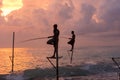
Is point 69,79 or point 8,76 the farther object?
point 8,76

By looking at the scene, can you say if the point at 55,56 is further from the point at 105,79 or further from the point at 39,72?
the point at 39,72

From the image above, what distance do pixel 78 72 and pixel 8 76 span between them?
976 cm

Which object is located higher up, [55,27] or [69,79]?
[55,27]

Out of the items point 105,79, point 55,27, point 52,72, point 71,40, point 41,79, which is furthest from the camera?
point 52,72

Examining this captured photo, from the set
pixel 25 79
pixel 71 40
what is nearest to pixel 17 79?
pixel 25 79

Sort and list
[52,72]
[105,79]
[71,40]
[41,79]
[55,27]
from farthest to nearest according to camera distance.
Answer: [52,72]
[41,79]
[105,79]
[71,40]
[55,27]

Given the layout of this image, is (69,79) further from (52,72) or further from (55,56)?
(55,56)

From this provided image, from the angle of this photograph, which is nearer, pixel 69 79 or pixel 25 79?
pixel 69 79

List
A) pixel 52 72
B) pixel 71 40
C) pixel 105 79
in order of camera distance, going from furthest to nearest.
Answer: pixel 52 72 → pixel 105 79 → pixel 71 40

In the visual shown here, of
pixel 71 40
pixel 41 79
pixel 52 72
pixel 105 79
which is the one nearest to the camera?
pixel 71 40

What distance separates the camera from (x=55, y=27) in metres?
24.8

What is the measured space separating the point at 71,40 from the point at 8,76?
17817mm

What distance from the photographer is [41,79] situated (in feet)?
144

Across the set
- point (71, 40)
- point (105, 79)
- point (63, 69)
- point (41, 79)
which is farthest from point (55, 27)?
point (63, 69)
